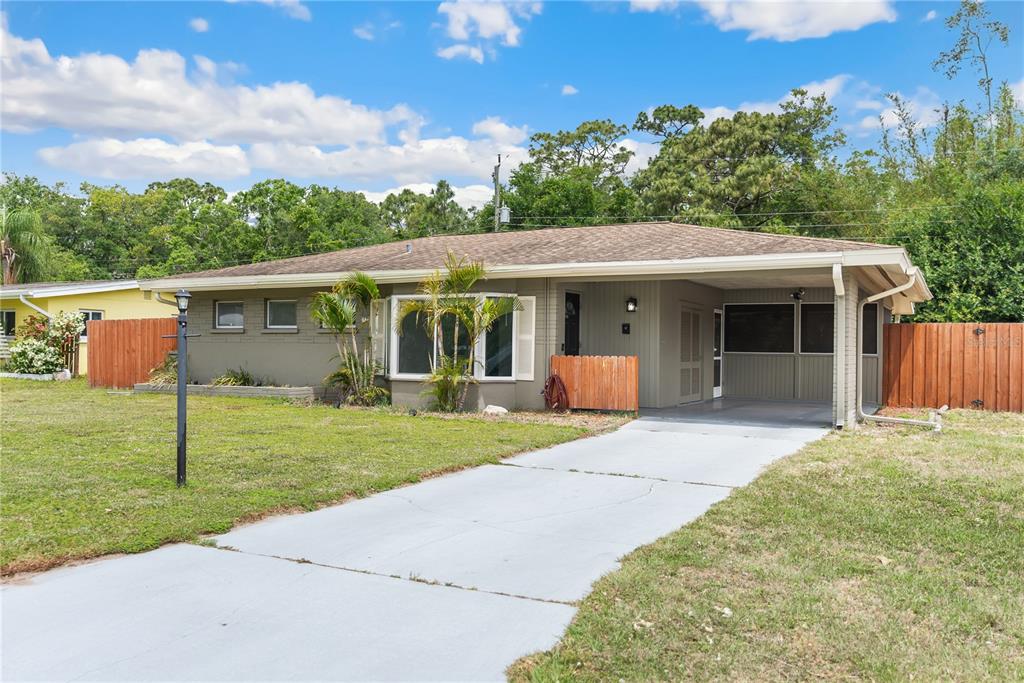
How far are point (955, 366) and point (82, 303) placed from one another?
2271 cm

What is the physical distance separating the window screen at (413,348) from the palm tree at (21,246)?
22623mm

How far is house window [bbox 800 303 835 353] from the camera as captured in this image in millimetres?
14828

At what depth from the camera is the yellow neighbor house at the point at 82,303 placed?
69.0 feet

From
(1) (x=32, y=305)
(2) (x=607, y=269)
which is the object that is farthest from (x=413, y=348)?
(1) (x=32, y=305)

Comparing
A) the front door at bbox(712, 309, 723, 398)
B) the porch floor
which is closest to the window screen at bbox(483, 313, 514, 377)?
the porch floor

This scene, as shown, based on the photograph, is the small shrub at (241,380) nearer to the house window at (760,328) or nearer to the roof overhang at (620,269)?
the roof overhang at (620,269)

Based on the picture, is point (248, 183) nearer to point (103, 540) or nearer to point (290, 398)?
point (290, 398)

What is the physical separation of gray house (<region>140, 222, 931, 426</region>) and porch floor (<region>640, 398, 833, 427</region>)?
1.28 ft

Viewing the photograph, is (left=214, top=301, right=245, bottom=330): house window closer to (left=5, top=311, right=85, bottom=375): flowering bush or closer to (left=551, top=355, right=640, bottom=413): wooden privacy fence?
(left=5, top=311, right=85, bottom=375): flowering bush

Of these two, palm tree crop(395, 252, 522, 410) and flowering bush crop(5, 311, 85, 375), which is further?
flowering bush crop(5, 311, 85, 375)

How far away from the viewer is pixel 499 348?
487 inches

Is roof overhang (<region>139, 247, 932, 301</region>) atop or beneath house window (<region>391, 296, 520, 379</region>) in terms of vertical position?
atop

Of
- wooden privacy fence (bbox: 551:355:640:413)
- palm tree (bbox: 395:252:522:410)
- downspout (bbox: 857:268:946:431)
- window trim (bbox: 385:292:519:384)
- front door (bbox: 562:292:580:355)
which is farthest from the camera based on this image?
front door (bbox: 562:292:580:355)

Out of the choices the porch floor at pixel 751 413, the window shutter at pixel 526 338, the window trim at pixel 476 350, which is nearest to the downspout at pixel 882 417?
the porch floor at pixel 751 413
